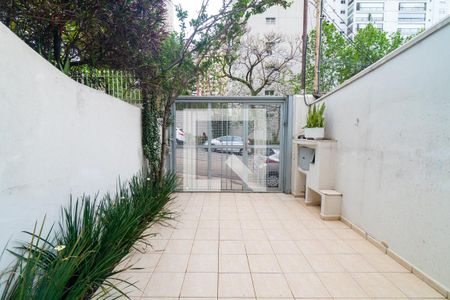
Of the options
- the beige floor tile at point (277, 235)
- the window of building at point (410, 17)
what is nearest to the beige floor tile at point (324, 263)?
the beige floor tile at point (277, 235)

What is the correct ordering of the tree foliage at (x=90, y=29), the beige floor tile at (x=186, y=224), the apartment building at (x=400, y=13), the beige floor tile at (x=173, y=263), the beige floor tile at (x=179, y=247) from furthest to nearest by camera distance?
the apartment building at (x=400, y=13) < the beige floor tile at (x=186, y=224) < the beige floor tile at (x=179, y=247) < the beige floor tile at (x=173, y=263) < the tree foliage at (x=90, y=29)

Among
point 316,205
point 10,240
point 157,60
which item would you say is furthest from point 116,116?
point 316,205

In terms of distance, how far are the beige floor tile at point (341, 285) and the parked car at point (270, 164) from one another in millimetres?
3459

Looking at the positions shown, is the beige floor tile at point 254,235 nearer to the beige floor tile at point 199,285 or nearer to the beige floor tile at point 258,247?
the beige floor tile at point 258,247

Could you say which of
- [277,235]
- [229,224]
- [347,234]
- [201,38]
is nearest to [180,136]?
[201,38]

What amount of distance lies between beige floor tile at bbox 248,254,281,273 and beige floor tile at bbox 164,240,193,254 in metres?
0.80

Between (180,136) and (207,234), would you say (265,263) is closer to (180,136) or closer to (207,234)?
(207,234)

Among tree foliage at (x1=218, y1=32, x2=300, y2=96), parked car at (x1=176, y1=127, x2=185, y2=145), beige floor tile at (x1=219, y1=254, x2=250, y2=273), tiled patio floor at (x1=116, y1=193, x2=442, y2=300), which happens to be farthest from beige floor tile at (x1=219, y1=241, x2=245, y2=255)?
tree foliage at (x1=218, y1=32, x2=300, y2=96)

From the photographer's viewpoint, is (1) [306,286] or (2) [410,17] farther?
(2) [410,17]

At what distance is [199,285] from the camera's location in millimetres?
2164

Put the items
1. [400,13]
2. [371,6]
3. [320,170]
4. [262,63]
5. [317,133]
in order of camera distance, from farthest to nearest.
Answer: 1. [371,6]
2. [400,13]
3. [262,63]
4. [317,133]
5. [320,170]

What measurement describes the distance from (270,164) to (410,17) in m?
48.9

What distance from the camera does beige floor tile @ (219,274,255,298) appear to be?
204 centimetres

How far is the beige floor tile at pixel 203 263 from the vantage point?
2.42 meters
